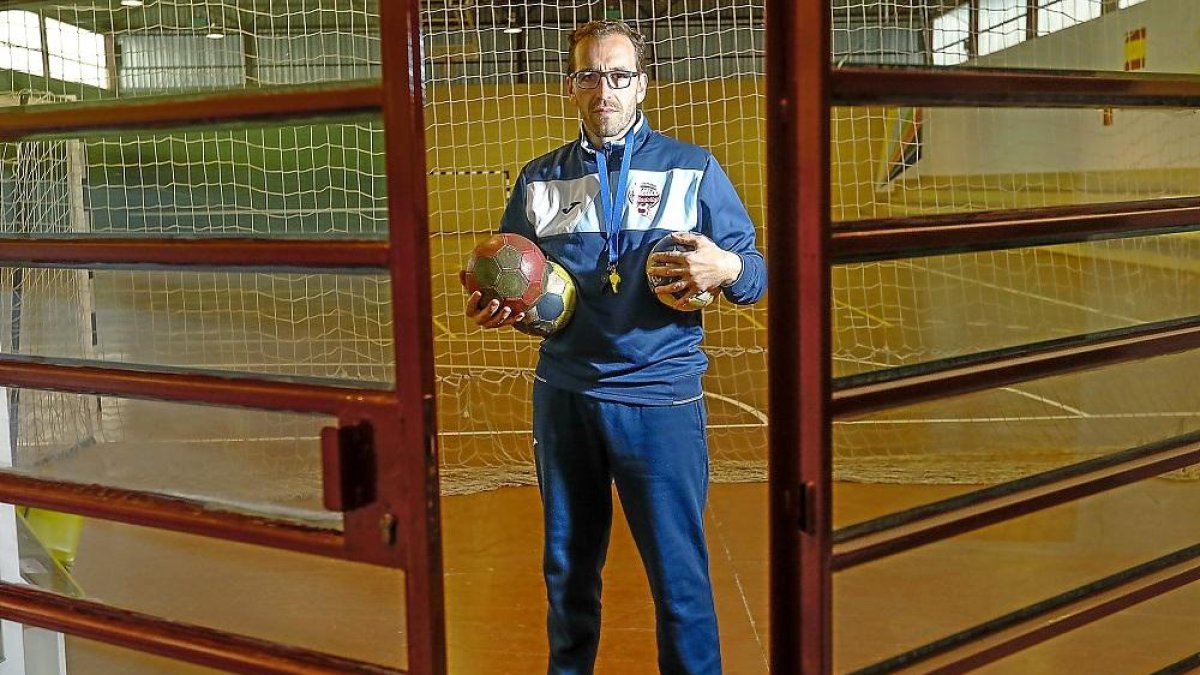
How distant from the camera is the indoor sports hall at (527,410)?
1.08 m

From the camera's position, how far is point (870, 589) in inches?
134

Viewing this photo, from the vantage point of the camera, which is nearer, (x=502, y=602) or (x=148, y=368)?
(x=148, y=368)

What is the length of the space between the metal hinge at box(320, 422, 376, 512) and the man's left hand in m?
0.98

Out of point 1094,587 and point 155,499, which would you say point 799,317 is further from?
point 155,499

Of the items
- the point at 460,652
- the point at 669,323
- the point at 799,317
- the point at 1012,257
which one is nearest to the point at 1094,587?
the point at 799,317

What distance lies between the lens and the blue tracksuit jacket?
2.12 m

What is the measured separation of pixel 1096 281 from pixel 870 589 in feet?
16.2

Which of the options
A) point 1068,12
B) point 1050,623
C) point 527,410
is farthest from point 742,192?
point 1050,623

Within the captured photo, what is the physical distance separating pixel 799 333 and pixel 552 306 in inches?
42.6

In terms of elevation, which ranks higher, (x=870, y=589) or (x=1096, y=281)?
(x=1096, y=281)

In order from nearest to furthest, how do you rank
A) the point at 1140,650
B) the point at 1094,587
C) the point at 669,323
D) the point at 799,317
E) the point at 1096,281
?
the point at 799,317 < the point at 1094,587 < the point at 669,323 < the point at 1140,650 < the point at 1096,281

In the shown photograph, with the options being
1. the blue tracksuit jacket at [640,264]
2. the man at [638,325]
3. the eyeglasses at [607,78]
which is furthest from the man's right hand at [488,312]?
the eyeglasses at [607,78]

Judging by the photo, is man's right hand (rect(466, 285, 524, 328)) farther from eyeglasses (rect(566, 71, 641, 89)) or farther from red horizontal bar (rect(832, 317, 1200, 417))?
red horizontal bar (rect(832, 317, 1200, 417))

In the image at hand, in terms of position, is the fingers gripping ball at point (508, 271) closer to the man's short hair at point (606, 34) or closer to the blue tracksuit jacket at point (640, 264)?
the blue tracksuit jacket at point (640, 264)
